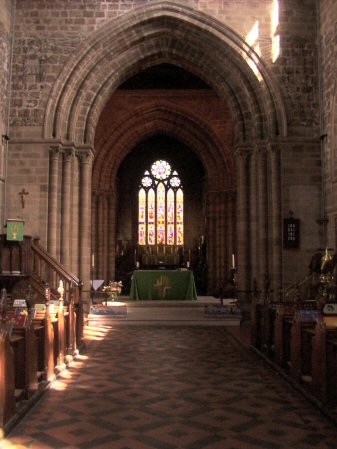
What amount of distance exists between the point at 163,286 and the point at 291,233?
20.4 feet

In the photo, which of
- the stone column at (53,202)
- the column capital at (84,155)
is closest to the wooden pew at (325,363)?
the stone column at (53,202)

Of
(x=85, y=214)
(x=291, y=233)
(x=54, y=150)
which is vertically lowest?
(x=291, y=233)

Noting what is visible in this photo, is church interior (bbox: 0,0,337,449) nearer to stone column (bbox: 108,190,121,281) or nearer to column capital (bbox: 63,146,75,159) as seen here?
column capital (bbox: 63,146,75,159)

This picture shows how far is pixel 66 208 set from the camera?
51.4 ft

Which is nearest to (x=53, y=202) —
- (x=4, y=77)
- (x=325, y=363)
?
(x=4, y=77)

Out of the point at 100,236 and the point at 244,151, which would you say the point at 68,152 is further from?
the point at 100,236

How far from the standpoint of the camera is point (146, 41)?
16766 millimetres

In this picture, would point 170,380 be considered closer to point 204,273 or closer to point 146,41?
point 146,41

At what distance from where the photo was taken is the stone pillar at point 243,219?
16.4m

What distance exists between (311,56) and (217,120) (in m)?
8.98

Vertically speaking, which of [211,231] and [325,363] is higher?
[211,231]

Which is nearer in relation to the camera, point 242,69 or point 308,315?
point 308,315

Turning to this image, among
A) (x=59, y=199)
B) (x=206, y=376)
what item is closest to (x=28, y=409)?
(x=206, y=376)

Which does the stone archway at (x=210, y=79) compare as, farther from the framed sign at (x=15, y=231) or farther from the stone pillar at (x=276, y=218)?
the framed sign at (x=15, y=231)
